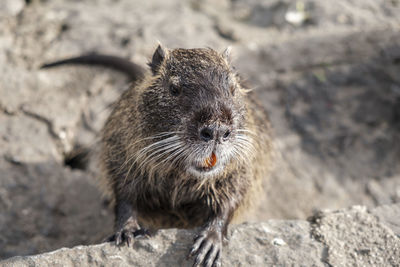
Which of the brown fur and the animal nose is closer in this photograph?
the animal nose

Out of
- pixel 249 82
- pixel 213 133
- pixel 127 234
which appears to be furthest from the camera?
pixel 249 82

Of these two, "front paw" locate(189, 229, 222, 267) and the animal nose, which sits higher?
the animal nose

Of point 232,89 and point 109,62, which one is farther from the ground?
point 232,89

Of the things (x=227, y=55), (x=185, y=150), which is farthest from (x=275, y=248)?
(x=227, y=55)

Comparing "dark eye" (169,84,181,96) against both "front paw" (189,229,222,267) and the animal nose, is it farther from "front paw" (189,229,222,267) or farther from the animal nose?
"front paw" (189,229,222,267)

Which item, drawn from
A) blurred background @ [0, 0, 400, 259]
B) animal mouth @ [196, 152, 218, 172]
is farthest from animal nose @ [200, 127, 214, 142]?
blurred background @ [0, 0, 400, 259]

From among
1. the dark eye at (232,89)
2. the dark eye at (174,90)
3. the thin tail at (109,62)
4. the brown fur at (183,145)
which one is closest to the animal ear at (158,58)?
the brown fur at (183,145)

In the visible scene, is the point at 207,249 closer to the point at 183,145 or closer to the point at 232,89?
the point at 183,145
